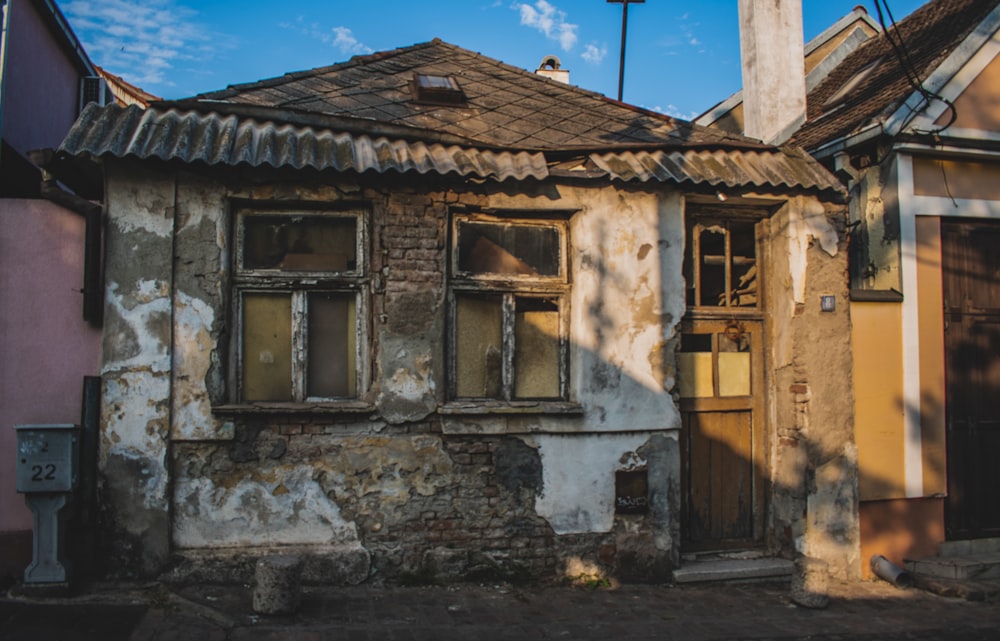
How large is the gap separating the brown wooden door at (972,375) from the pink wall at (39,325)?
7857 mm

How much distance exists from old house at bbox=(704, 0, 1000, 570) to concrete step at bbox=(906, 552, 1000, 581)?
17 centimetres

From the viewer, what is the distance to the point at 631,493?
6.05 metres

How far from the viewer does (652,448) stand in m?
6.16

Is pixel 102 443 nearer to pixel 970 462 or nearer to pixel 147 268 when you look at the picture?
pixel 147 268

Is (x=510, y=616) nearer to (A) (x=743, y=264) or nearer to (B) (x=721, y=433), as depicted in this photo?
(B) (x=721, y=433)

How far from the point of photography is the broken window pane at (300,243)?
5.81 metres

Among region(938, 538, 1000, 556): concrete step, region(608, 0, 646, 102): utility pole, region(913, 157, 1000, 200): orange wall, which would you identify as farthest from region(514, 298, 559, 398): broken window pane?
region(608, 0, 646, 102): utility pole

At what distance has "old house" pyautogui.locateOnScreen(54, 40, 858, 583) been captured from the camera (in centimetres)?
546

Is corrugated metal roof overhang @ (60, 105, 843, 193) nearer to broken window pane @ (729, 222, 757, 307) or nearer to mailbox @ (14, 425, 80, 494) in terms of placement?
broken window pane @ (729, 222, 757, 307)

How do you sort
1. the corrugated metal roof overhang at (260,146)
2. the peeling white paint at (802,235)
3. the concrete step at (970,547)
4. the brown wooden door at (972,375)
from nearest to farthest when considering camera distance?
the corrugated metal roof overhang at (260,146), the peeling white paint at (802,235), the concrete step at (970,547), the brown wooden door at (972,375)

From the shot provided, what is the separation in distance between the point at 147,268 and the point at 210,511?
1.95 metres

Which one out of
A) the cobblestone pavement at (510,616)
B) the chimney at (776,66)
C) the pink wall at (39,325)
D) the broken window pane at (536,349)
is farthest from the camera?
the chimney at (776,66)

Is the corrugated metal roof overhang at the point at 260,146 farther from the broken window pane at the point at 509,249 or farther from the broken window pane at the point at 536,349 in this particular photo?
the broken window pane at the point at 536,349

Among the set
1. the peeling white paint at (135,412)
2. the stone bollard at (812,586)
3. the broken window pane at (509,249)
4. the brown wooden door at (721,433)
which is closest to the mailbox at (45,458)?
the peeling white paint at (135,412)
